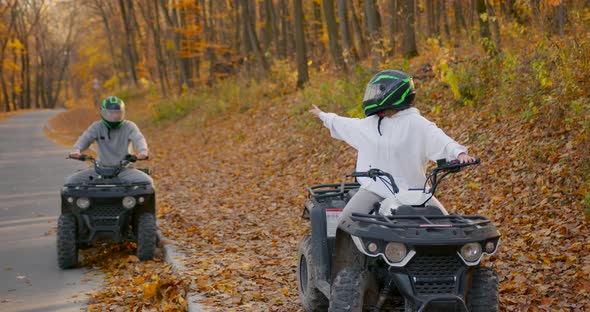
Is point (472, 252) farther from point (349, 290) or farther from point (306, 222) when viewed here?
point (306, 222)

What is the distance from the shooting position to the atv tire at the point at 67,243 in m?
8.36

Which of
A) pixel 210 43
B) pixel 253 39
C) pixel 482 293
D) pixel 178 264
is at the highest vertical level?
pixel 253 39

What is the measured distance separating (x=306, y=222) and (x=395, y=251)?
21.1 feet

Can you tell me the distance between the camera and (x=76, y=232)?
8570 mm

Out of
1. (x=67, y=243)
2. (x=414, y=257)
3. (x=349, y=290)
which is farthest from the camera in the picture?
(x=67, y=243)

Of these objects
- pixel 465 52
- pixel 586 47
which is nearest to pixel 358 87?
pixel 465 52

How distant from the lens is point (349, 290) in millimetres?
4488

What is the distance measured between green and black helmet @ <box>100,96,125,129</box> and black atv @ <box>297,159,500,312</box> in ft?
17.4

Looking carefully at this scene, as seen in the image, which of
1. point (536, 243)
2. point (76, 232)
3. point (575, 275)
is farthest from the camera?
point (76, 232)

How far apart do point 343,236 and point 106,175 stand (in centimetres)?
479

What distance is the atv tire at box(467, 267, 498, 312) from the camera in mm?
4398

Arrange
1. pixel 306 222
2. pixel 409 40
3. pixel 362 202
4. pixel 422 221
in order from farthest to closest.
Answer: pixel 409 40, pixel 306 222, pixel 362 202, pixel 422 221

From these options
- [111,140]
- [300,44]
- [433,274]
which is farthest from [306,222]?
[300,44]

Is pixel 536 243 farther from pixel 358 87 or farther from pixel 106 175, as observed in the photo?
pixel 358 87
